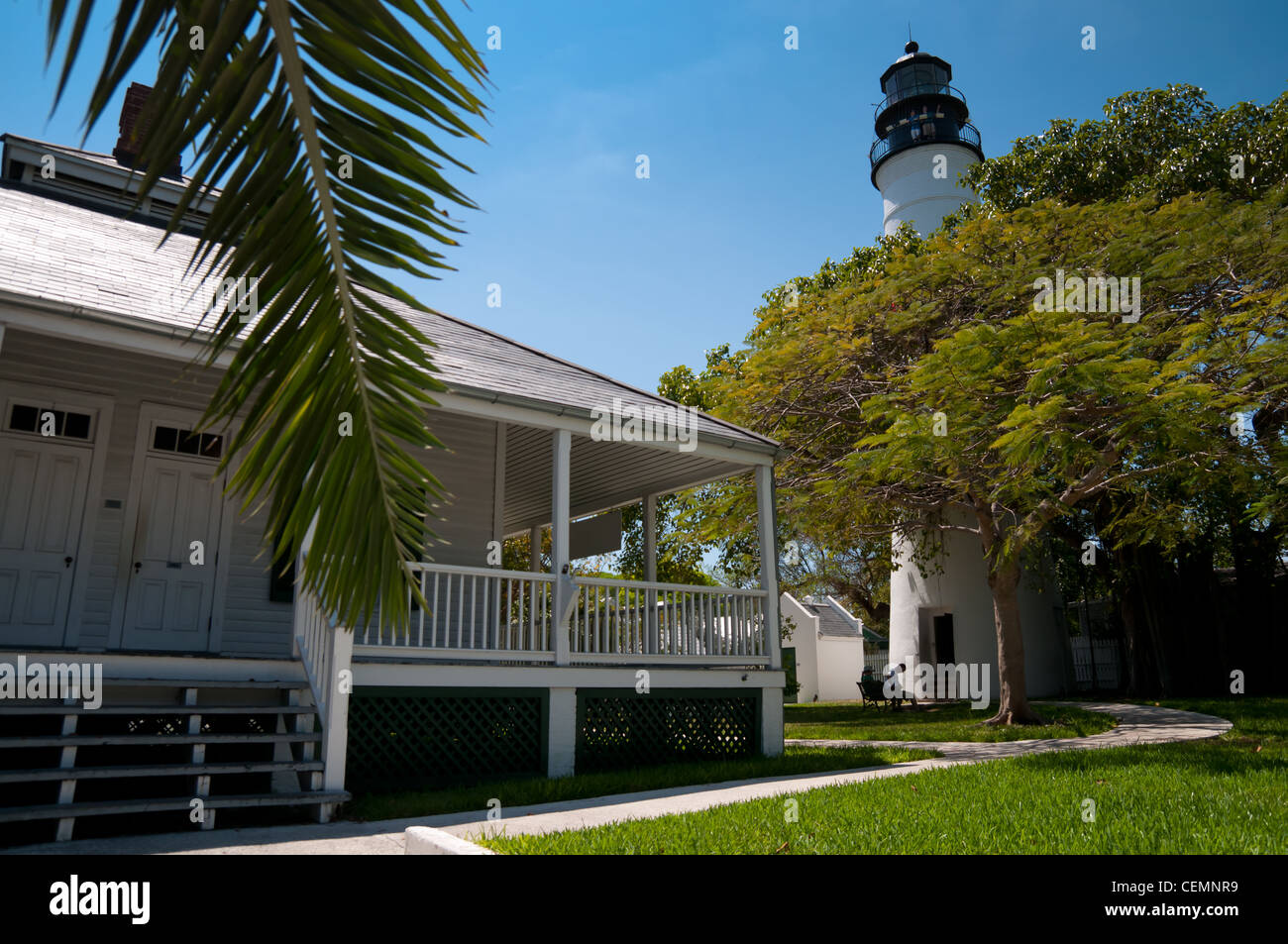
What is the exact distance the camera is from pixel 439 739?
28.3 ft

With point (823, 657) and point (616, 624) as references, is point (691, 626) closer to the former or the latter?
point (616, 624)

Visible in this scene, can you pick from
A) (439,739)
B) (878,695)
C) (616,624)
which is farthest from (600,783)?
(878,695)

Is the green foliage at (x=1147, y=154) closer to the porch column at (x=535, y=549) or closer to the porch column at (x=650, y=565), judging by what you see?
the porch column at (x=650, y=565)

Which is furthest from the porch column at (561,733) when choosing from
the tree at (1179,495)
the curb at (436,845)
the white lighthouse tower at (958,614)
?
the white lighthouse tower at (958,614)

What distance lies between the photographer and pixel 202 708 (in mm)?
7051

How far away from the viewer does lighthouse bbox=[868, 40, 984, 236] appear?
32281 millimetres

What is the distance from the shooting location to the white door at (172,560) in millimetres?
9156

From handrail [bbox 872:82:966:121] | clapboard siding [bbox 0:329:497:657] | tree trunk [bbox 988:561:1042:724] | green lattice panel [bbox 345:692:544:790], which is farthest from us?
handrail [bbox 872:82:966:121]

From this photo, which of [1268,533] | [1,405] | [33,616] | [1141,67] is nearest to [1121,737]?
[1268,533]

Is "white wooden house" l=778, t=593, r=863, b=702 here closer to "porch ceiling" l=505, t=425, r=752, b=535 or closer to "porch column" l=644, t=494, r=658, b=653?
"porch ceiling" l=505, t=425, r=752, b=535

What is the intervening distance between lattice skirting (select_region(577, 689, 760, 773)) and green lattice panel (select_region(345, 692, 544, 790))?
73 centimetres

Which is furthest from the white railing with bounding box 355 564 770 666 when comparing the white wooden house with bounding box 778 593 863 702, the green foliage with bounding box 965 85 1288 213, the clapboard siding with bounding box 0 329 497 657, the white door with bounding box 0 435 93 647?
the white wooden house with bounding box 778 593 863 702

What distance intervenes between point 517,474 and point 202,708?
7.11 m

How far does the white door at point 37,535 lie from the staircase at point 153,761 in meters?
1.18
